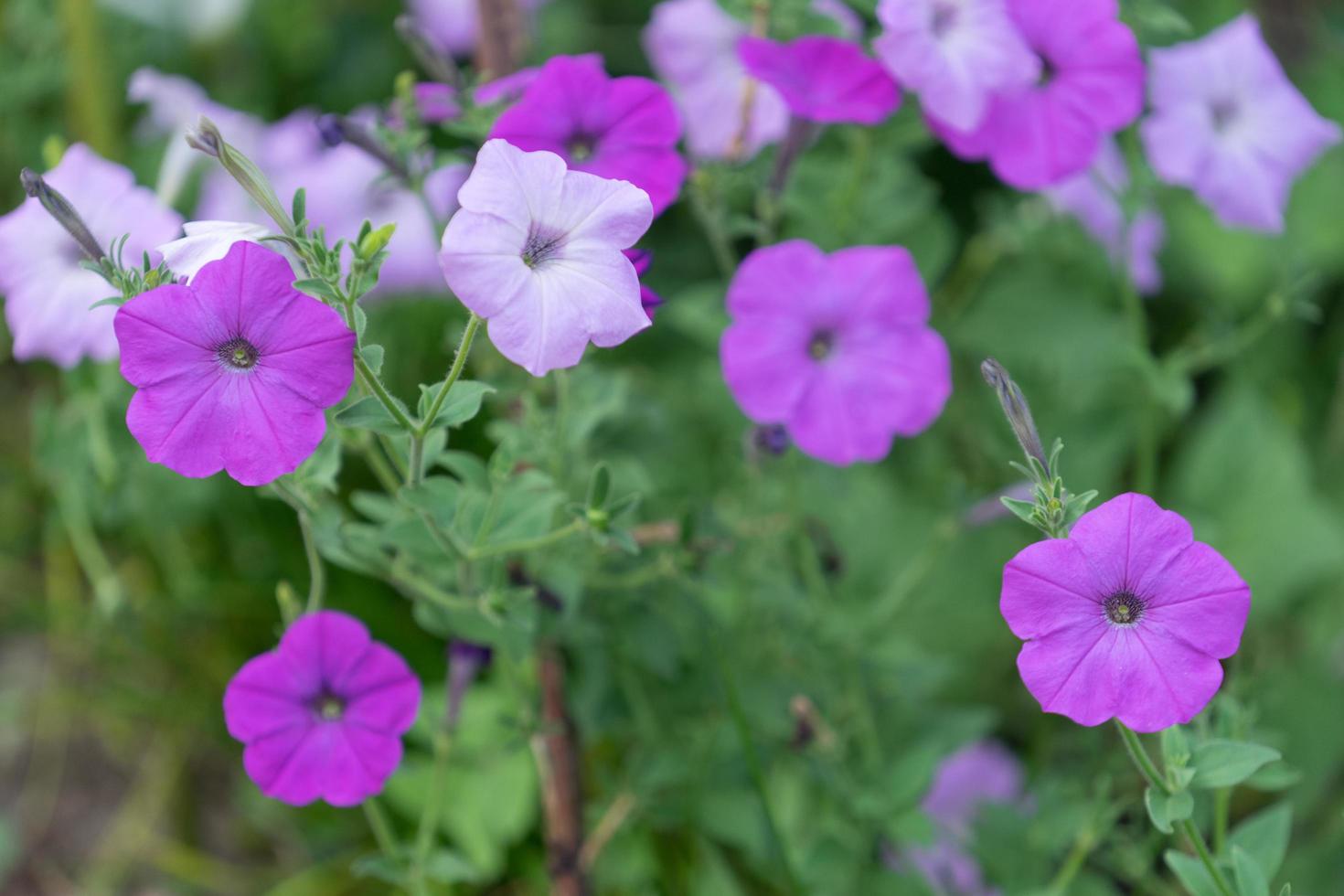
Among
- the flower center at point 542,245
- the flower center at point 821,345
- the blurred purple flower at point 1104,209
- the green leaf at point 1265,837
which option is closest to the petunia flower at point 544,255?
the flower center at point 542,245

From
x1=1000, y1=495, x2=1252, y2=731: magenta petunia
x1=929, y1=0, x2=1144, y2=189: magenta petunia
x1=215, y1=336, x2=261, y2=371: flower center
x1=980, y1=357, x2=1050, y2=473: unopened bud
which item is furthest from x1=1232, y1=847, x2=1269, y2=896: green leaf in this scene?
x1=215, y1=336, x2=261, y2=371: flower center

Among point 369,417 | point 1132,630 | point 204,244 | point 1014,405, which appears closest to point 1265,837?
point 1132,630

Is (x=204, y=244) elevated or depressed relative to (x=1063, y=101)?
elevated

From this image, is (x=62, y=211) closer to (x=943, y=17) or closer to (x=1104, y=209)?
(x=943, y=17)

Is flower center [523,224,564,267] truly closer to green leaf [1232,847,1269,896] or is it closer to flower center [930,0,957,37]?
flower center [930,0,957,37]

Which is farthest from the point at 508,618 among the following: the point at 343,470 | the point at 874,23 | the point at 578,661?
the point at 343,470

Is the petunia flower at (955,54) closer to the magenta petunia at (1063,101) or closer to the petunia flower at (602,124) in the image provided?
→ the magenta petunia at (1063,101)

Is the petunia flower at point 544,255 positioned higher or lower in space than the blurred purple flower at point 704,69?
higher
